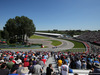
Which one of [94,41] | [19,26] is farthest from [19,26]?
→ [94,41]

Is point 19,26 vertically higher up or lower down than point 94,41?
higher up

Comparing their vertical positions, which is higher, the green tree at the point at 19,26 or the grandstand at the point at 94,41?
the green tree at the point at 19,26

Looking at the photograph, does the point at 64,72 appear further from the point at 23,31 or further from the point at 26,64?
the point at 23,31

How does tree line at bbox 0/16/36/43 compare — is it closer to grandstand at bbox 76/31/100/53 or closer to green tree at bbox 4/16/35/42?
green tree at bbox 4/16/35/42

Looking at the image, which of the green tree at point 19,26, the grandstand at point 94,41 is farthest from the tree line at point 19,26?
the grandstand at point 94,41

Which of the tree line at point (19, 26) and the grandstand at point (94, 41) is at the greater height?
the tree line at point (19, 26)

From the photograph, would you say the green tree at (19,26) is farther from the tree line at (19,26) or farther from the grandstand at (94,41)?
the grandstand at (94,41)

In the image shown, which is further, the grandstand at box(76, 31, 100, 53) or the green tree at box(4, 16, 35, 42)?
the green tree at box(4, 16, 35, 42)

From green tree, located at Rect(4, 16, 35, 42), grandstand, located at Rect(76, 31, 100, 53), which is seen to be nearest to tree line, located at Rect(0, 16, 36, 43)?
green tree, located at Rect(4, 16, 35, 42)

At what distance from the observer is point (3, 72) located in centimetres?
464

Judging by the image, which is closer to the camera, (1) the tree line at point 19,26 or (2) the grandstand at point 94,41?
(2) the grandstand at point 94,41

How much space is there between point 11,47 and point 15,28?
13.2 metres

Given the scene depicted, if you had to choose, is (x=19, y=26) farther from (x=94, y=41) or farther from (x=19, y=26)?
(x=94, y=41)

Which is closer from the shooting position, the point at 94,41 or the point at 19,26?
the point at 19,26
